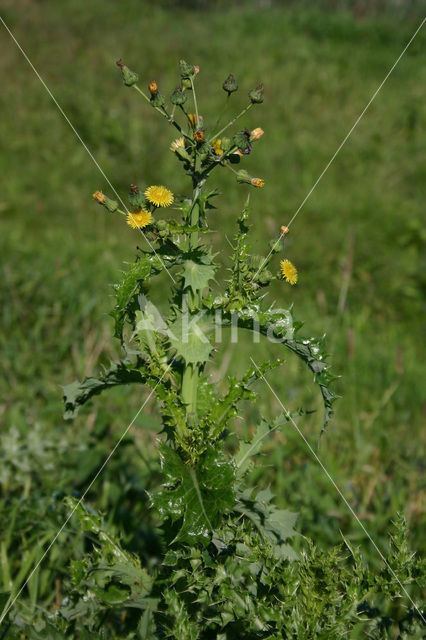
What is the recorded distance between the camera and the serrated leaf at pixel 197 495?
129 cm

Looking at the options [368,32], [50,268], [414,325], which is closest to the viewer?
[50,268]

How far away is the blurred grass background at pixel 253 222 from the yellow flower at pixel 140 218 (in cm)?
107

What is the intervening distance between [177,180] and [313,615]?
4.52 m

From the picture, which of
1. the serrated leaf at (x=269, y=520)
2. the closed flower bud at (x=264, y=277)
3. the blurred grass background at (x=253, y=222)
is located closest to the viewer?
the closed flower bud at (x=264, y=277)

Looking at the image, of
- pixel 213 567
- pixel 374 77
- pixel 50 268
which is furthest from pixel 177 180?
pixel 213 567

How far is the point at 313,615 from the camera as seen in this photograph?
133 cm

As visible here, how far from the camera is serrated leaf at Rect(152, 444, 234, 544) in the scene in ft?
4.24

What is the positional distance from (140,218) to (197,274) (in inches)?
7.1

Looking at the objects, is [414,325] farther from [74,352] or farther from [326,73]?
[326,73]

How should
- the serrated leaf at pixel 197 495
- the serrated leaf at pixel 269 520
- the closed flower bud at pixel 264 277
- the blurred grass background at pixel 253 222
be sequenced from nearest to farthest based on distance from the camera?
the serrated leaf at pixel 197 495 < the closed flower bud at pixel 264 277 < the serrated leaf at pixel 269 520 < the blurred grass background at pixel 253 222

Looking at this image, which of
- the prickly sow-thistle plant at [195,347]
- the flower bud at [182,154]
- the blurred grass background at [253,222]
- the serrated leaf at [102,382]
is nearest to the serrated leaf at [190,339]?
the prickly sow-thistle plant at [195,347]

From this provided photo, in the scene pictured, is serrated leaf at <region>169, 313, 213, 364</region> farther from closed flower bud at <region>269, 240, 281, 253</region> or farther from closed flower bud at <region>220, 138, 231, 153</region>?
closed flower bud at <region>220, 138, 231, 153</region>

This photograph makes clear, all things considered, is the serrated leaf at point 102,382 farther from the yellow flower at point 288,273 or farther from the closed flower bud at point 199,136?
the closed flower bud at point 199,136

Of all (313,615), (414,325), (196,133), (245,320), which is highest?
(196,133)
